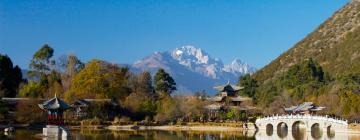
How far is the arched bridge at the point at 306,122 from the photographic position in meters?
61.8

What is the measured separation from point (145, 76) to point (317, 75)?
91.1ft

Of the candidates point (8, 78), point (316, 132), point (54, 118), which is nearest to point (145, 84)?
point (8, 78)

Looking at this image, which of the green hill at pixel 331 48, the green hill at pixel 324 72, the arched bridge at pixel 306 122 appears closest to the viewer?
the arched bridge at pixel 306 122

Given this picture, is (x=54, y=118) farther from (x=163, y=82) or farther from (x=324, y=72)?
(x=324, y=72)

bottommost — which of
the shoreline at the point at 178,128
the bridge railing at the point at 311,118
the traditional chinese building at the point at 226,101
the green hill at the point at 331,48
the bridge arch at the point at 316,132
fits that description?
the bridge arch at the point at 316,132

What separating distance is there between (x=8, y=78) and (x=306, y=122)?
39.5m

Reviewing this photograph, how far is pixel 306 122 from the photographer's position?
216 feet

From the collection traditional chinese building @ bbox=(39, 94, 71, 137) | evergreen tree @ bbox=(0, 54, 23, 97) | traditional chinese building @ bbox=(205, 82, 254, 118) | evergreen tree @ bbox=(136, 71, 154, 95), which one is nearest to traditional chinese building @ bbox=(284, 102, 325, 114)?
traditional chinese building @ bbox=(205, 82, 254, 118)

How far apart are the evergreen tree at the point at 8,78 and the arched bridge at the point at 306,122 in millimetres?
32764

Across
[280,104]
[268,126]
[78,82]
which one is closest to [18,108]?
[78,82]

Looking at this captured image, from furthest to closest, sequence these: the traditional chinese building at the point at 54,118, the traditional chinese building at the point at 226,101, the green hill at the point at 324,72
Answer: the traditional chinese building at the point at 226,101 < the green hill at the point at 324,72 < the traditional chinese building at the point at 54,118

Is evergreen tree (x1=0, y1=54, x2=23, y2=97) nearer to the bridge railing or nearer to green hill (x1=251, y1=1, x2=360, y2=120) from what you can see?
the bridge railing

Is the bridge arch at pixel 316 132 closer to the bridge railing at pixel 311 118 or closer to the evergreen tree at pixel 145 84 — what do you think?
the bridge railing at pixel 311 118

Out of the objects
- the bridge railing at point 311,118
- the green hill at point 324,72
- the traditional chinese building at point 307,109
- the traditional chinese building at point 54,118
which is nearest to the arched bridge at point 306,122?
the bridge railing at point 311,118
